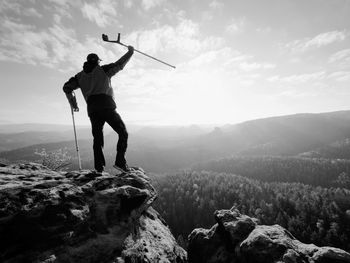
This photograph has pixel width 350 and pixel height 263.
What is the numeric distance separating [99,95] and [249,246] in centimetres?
765

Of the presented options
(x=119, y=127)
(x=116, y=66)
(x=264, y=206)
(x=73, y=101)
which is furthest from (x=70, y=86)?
(x=264, y=206)

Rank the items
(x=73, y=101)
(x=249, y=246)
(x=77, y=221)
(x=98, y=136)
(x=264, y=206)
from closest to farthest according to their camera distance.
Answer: (x=77, y=221)
(x=249, y=246)
(x=98, y=136)
(x=73, y=101)
(x=264, y=206)

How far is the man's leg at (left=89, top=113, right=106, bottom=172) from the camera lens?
8.88m

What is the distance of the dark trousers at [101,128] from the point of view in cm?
884

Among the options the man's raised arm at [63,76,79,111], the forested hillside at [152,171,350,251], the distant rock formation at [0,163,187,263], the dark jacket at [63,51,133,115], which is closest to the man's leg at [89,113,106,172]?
the dark jacket at [63,51,133,115]

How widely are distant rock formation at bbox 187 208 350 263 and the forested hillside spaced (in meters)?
114

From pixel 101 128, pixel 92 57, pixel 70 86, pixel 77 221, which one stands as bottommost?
pixel 77 221

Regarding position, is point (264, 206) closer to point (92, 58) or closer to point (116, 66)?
point (116, 66)

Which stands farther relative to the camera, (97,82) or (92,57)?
(92,57)

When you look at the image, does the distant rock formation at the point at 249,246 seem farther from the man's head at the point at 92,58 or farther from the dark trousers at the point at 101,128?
the man's head at the point at 92,58

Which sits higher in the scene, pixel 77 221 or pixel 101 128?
pixel 101 128

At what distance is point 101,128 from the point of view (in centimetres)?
920

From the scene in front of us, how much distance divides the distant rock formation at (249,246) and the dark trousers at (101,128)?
17.4 feet

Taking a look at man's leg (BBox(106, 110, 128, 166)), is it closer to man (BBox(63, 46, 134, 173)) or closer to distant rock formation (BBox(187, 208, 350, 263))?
man (BBox(63, 46, 134, 173))
